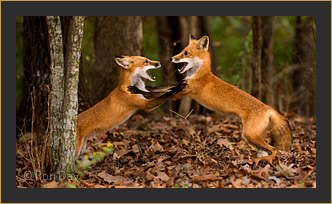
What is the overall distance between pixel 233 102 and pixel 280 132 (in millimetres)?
1016

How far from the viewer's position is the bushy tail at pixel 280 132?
A: 710cm

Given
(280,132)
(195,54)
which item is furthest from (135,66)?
(280,132)

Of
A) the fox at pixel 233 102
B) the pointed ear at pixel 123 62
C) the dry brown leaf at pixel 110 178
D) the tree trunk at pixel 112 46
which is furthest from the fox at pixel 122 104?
the tree trunk at pixel 112 46

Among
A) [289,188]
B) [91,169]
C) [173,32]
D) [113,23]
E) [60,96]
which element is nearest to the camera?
[289,188]

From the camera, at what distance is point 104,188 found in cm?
599

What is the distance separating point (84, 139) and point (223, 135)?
326 cm

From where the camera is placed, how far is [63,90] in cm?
659

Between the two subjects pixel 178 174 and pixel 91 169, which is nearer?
pixel 178 174

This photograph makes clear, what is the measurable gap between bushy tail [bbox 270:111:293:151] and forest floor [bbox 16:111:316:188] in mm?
164

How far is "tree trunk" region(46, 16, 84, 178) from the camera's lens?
6457 millimetres

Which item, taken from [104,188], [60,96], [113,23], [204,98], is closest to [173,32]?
[113,23]

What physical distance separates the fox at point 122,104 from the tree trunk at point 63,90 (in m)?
0.68

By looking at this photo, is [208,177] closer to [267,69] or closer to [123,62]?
[123,62]

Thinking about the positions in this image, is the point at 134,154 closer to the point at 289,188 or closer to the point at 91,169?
the point at 91,169
